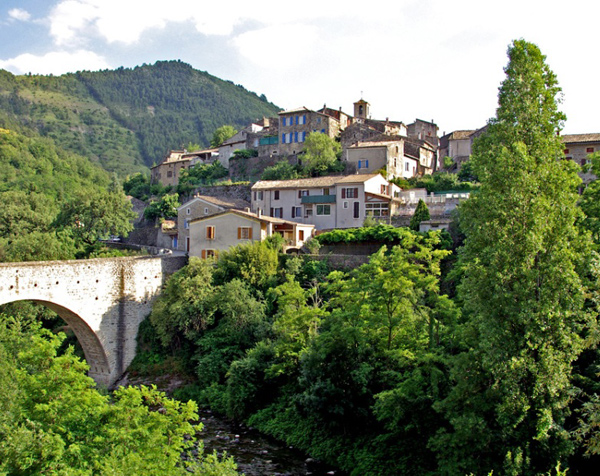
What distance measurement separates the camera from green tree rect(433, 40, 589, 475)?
44.1 ft

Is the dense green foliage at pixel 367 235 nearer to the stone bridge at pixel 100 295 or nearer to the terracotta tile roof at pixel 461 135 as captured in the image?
the stone bridge at pixel 100 295

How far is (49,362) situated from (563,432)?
1334cm

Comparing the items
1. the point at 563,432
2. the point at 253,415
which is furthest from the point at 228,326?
the point at 563,432

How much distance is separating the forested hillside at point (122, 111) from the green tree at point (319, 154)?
79.0m

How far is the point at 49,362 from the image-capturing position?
15188mm

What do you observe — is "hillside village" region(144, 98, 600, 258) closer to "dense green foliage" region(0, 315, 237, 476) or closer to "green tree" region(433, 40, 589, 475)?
"green tree" region(433, 40, 589, 475)

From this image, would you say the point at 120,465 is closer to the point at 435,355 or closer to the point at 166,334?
the point at 435,355

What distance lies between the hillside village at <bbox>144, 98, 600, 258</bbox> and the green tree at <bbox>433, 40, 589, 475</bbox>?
1996cm

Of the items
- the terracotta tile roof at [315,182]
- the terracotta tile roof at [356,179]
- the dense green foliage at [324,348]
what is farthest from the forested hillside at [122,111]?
the dense green foliage at [324,348]

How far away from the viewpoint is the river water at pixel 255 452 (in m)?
20.0

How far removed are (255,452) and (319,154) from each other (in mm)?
33620

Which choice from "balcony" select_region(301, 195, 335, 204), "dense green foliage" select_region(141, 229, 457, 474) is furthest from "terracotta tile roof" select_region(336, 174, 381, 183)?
"dense green foliage" select_region(141, 229, 457, 474)

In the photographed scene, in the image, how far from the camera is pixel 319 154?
51.0m

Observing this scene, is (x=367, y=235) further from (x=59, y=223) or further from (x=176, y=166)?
(x=176, y=166)
